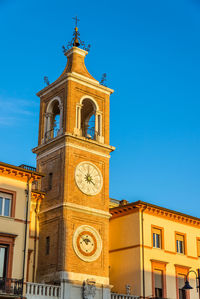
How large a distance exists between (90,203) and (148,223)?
694 cm

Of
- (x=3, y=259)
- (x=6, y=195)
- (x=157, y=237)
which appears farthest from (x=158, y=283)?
(x=6, y=195)

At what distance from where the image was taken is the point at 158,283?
4484 centimetres

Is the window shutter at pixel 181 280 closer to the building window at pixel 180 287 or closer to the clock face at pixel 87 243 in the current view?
the building window at pixel 180 287

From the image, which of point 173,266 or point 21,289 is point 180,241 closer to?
point 173,266

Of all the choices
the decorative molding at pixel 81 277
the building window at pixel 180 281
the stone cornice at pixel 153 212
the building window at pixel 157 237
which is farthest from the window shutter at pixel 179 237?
the decorative molding at pixel 81 277

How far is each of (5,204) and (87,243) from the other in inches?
299

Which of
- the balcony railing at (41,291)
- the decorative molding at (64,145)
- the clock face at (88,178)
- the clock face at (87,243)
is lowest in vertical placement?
the balcony railing at (41,291)

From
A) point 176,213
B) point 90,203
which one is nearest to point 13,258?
point 90,203

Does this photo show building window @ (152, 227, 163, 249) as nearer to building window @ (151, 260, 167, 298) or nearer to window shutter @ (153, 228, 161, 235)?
window shutter @ (153, 228, 161, 235)

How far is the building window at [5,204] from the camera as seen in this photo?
120 ft

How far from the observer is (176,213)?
158 feet

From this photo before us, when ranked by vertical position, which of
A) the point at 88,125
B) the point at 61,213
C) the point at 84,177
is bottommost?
the point at 61,213

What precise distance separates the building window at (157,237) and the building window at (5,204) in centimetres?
1483

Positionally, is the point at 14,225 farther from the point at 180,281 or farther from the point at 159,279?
the point at 180,281
